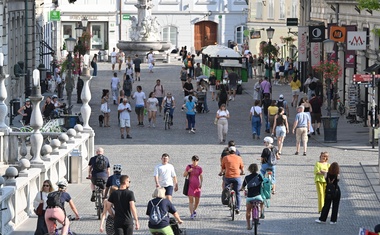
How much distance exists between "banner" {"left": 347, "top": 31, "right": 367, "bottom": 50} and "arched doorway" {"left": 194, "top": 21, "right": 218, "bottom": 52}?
180 feet

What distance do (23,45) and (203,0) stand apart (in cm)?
4517

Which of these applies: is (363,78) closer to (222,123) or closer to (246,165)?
(222,123)

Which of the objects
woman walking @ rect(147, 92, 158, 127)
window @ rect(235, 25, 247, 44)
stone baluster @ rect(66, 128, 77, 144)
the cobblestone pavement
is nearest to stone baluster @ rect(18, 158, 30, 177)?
the cobblestone pavement

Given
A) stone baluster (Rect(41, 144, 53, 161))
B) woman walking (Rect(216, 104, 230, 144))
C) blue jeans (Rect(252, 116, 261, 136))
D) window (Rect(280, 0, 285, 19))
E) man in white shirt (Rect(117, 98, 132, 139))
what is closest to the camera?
stone baluster (Rect(41, 144, 53, 161))

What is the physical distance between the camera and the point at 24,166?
83.1 feet

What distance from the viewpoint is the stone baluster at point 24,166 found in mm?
25206

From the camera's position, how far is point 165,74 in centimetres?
7200

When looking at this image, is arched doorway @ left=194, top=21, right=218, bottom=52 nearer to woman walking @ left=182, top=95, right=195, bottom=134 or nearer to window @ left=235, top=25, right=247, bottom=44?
window @ left=235, top=25, right=247, bottom=44

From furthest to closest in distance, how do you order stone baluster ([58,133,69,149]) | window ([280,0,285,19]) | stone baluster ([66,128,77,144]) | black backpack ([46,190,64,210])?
window ([280,0,285,19])
stone baluster ([66,128,77,144])
stone baluster ([58,133,69,149])
black backpack ([46,190,64,210])

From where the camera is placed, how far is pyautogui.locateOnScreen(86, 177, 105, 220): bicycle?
25.7 metres

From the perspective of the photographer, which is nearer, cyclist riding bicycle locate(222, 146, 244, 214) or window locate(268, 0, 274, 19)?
cyclist riding bicycle locate(222, 146, 244, 214)

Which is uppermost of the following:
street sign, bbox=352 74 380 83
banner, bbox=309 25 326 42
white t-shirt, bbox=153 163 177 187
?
banner, bbox=309 25 326 42

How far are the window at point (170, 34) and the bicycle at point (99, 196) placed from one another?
238ft

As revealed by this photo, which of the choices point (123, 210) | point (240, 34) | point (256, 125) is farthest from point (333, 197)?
point (240, 34)
